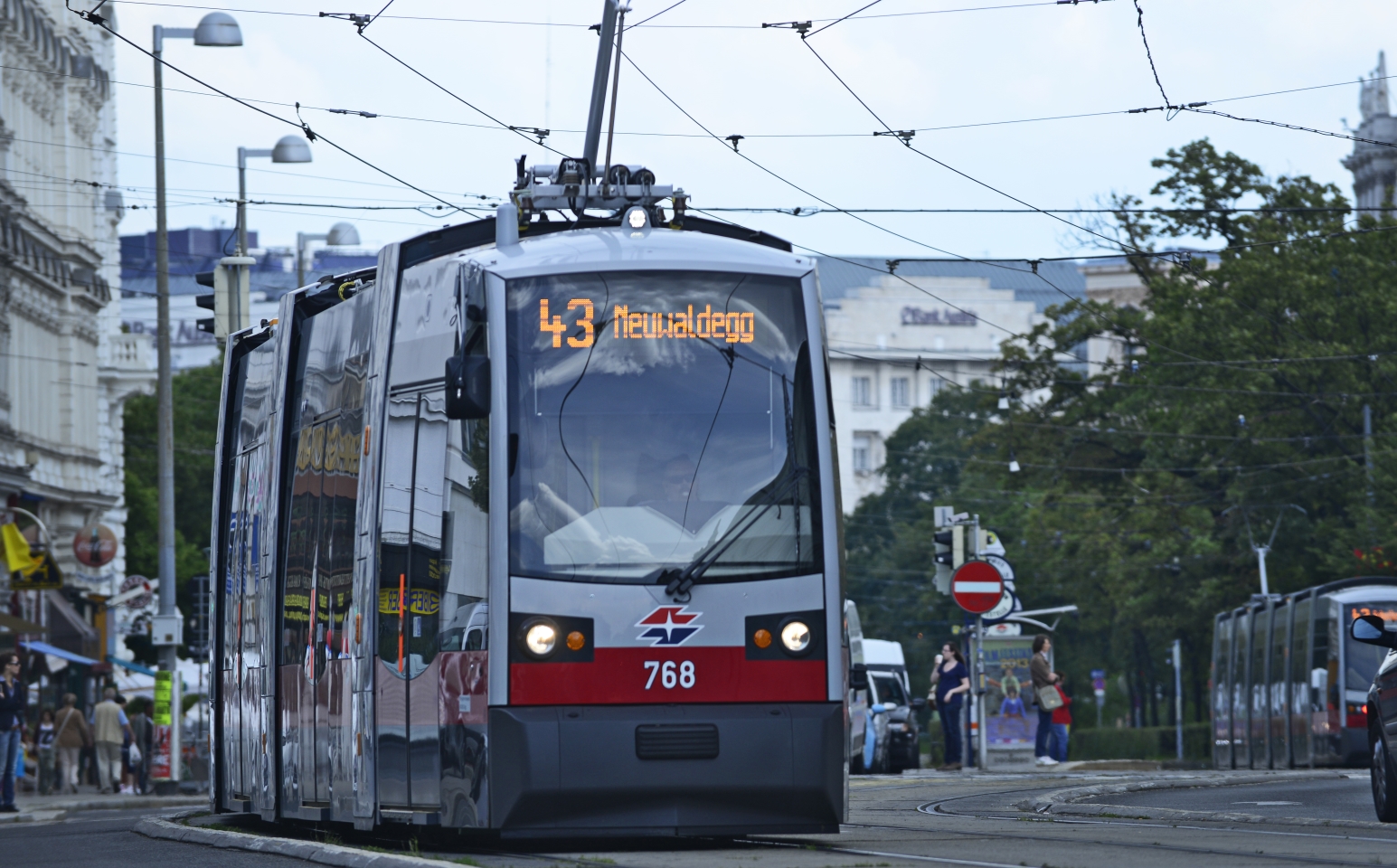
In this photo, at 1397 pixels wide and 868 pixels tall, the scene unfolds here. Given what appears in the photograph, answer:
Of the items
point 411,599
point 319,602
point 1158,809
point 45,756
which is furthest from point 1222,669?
point 411,599

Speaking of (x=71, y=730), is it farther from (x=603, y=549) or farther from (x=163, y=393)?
(x=603, y=549)

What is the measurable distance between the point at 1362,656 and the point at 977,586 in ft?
23.7

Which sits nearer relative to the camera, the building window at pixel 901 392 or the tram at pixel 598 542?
the tram at pixel 598 542

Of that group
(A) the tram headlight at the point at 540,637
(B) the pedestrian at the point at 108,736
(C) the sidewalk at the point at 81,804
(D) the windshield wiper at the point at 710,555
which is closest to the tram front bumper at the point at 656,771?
(A) the tram headlight at the point at 540,637

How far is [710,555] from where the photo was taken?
1248 centimetres

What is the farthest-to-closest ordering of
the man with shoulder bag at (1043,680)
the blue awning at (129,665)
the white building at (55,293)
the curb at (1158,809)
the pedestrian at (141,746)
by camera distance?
the blue awning at (129,665), the white building at (55,293), the pedestrian at (141,746), the man with shoulder bag at (1043,680), the curb at (1158,809)

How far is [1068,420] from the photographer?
5631 cm

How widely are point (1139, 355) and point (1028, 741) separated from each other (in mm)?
16989

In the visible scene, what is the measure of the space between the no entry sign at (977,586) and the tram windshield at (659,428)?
1521cm

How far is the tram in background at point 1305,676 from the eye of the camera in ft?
107

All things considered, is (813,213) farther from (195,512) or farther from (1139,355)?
(195,512)

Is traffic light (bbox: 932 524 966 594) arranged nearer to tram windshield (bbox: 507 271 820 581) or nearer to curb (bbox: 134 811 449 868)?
curb (bbox: 134 811 449 868)

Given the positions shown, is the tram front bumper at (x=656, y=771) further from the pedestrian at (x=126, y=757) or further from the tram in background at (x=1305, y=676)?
the pedestrian at (x=126, y=757)

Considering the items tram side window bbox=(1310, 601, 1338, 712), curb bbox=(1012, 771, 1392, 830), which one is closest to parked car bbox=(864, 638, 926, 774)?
tram side window bbox=(1310, 601, 1338, 712)
